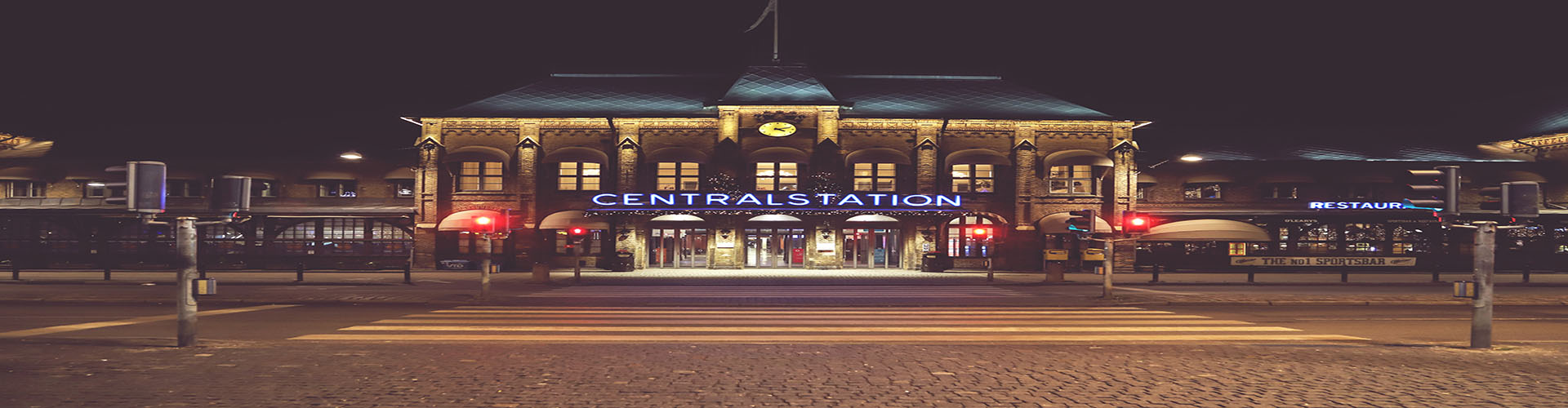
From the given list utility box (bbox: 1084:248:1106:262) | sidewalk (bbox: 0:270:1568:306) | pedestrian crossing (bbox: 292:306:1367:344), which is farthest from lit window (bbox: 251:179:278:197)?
utility box (bbox: 1084:248:1106:262)

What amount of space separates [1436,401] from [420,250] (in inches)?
1392

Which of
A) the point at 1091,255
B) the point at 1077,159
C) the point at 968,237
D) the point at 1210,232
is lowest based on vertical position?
the point at 1091,255

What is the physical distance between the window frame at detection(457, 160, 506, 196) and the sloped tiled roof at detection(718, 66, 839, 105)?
9.90 m

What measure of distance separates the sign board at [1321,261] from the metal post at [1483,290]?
28.7 m

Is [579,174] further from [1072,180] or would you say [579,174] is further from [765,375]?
[765,375]

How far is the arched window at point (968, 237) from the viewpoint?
37094mm

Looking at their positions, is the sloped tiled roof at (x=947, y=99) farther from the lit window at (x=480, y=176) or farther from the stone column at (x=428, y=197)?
the stone column at (x=428, y=197)

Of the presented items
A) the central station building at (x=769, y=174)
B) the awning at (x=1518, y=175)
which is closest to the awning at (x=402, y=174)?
the central station building at (x=769, y=174)

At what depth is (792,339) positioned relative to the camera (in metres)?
11.9

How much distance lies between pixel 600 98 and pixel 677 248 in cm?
749

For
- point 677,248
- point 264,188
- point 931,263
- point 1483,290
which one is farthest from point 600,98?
point 1483,290

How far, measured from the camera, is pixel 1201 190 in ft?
126

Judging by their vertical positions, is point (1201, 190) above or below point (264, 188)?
above

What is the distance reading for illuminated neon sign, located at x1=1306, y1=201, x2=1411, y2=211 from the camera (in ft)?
121
